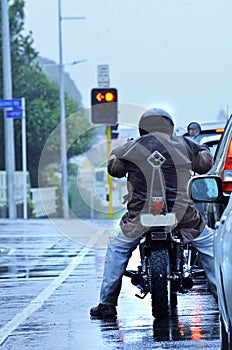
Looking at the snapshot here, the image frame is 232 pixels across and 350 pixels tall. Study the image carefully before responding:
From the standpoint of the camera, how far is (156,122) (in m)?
9.69

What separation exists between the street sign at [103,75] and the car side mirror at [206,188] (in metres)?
18.6

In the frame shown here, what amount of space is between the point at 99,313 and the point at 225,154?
203 cm

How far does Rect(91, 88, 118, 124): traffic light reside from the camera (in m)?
22.3

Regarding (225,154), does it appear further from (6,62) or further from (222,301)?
(6,62)

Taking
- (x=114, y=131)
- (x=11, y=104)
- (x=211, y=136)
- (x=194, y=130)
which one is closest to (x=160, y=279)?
(x=194, y=130)

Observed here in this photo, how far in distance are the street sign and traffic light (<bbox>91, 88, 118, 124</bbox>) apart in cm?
207

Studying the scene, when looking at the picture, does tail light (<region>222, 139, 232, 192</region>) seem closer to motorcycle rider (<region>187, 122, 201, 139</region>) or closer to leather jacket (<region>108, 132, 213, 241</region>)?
leather jacket (<region>108, 132, 213, 241</region>)

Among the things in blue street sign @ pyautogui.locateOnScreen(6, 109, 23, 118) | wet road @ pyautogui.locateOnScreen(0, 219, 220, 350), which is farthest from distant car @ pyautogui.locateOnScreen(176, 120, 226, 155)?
blue street sign @ pyautogui.locateOnScreen(6, 109, 23, 118)

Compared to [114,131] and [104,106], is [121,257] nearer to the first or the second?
[104,106]

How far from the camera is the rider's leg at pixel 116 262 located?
9672 mm

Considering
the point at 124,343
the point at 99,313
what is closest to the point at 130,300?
the point at 99,313

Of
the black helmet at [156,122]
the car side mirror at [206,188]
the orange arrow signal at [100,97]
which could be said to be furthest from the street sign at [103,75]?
the car side mirror at [206,188]

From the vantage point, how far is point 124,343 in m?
8.30

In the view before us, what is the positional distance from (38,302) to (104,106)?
12263 mm
